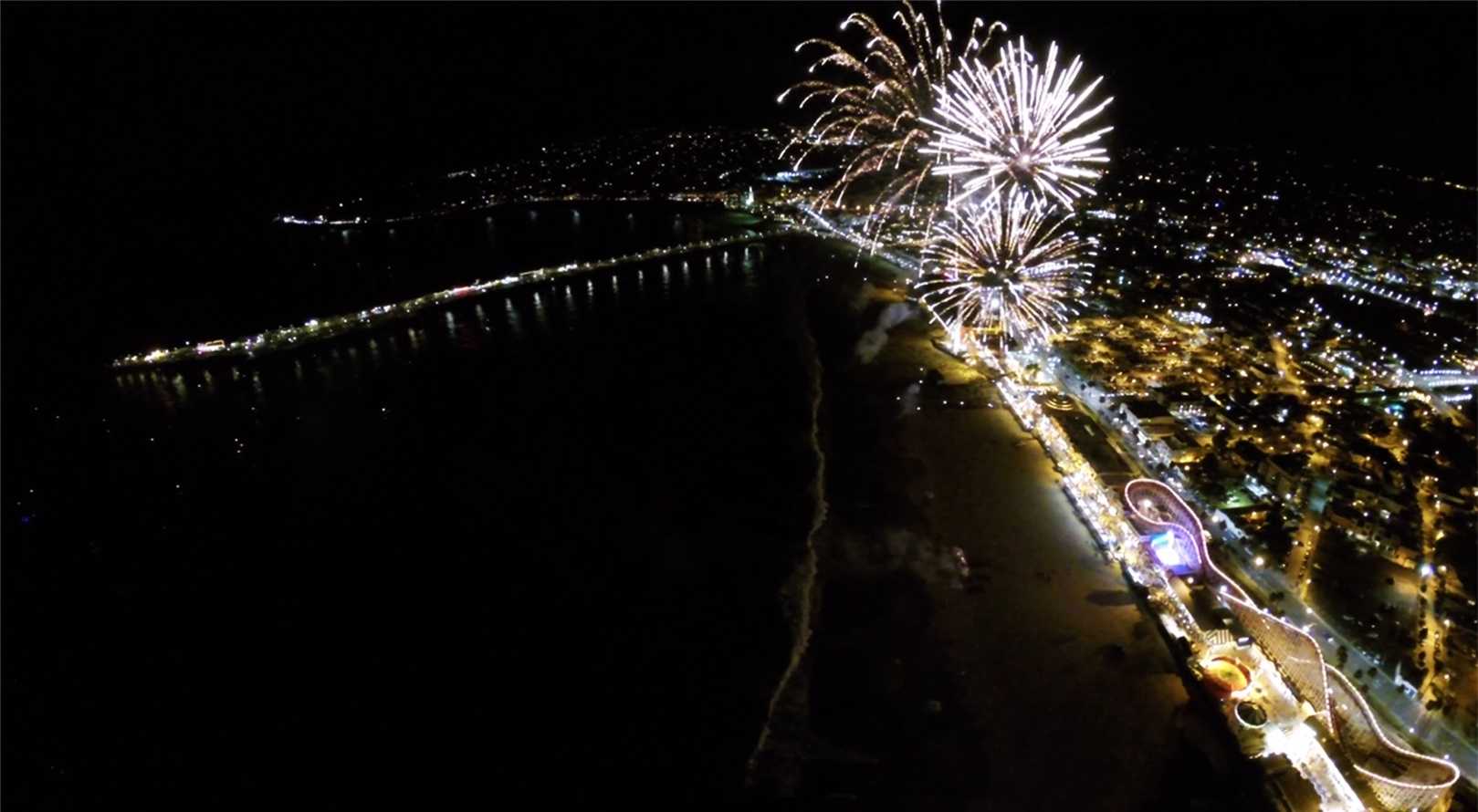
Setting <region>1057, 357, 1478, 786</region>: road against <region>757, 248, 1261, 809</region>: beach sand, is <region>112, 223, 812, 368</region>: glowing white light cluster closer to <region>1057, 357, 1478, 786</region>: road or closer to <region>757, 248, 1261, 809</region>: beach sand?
<region>757, 248, 1261, 809</region>: beach sand

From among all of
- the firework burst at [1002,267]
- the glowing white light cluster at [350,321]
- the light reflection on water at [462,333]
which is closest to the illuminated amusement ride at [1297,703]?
the firework burst at [1002,267]

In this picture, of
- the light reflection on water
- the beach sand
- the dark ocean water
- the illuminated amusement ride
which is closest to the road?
the illuminated amusement ride

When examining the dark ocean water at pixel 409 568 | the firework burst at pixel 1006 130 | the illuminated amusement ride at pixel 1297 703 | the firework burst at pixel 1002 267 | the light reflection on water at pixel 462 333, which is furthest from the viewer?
the light reflection on water at pixel 462 333

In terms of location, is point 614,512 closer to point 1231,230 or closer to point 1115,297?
point 1115,297

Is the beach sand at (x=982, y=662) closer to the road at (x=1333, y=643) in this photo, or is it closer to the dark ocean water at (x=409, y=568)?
the dark ocean water at (x=409, y=568)

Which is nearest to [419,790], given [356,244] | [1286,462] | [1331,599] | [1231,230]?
[1331,599]
